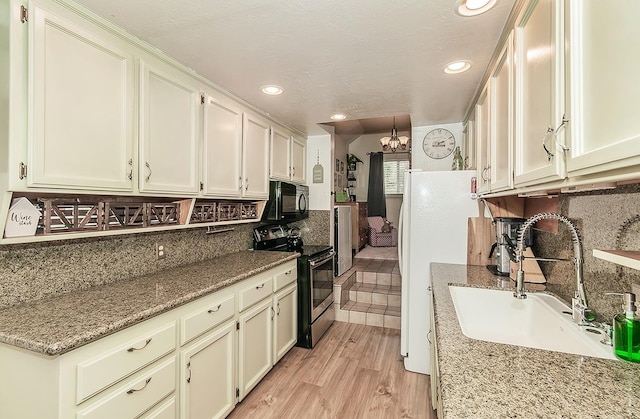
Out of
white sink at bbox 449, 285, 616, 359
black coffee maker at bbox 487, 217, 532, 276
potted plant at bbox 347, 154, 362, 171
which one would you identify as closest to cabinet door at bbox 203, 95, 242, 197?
white sink at bbox 449, 285, 616, 359

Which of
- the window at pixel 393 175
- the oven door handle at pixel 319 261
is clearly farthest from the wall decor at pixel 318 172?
the window at pixel 393 175

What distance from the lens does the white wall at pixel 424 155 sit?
10.8 ft

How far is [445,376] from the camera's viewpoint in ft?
2.82

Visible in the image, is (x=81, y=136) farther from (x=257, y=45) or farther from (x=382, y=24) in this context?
(x=382, y=24)

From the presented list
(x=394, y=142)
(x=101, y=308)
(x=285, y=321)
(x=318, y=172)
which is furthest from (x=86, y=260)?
(x=394, y=142)

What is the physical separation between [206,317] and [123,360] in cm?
51

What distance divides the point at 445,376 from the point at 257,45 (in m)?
1.76

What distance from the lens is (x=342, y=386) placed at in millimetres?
2381

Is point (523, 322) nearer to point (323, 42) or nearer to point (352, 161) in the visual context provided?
point (323, 42)

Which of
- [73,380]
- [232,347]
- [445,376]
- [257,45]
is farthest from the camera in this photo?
[232,347]

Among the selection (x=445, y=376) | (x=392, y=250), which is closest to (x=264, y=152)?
(x=445, y=376)

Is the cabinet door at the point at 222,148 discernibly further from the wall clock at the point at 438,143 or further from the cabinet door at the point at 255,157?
the wall clock at the point at 438,143

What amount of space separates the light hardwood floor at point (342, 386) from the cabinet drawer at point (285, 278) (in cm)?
69

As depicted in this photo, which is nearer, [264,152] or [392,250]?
[264,152]
